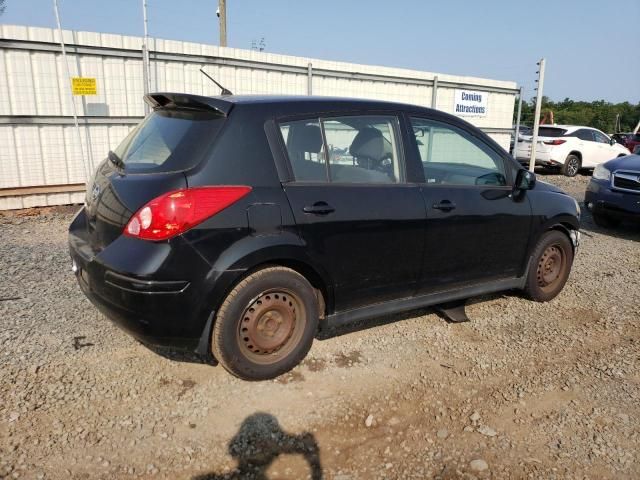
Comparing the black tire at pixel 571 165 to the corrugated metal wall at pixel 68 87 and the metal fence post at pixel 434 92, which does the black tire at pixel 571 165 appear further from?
the corrugated metal wall at pixel 68 87

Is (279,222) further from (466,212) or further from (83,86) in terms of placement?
(83,86)

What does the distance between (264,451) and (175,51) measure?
7782 mm

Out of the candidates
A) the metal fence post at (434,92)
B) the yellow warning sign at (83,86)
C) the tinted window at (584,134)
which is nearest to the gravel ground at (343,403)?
the yellow warning sign at (83,86)

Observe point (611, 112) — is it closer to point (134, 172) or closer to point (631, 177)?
point (631, 177)

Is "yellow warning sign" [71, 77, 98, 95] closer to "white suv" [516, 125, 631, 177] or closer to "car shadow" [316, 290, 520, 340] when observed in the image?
"car shadow" [316, 290, 520, 340]

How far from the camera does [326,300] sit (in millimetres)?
3438

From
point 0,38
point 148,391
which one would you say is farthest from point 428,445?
point 0,38

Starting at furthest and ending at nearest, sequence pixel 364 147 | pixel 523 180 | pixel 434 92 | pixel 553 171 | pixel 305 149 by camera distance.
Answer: pixel 553 171
pixel 434 92
pixel 523 180
pixel 364 147
pixel 305 149

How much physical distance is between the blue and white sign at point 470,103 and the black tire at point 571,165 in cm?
417

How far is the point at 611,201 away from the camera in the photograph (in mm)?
7703

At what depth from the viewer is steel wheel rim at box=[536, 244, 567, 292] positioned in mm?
4730

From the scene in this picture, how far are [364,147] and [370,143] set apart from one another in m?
0.06

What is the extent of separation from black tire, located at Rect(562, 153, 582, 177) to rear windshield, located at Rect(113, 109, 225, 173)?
15.3m

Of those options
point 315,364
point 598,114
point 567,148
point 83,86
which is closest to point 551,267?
point 315,364
